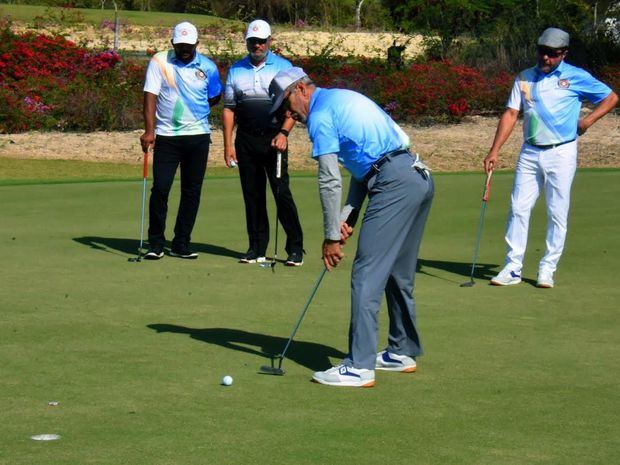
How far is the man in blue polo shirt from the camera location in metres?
10.3

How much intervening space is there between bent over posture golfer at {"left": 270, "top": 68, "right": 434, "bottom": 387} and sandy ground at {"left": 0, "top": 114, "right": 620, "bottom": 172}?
1463cm

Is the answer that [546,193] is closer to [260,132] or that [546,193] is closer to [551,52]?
[551,52]

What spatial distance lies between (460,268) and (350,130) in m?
4.68

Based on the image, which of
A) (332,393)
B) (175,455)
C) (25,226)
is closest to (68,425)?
(175,455)

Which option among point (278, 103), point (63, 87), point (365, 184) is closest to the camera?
point (278, 103)

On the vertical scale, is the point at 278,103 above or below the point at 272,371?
above

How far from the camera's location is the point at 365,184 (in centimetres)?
711

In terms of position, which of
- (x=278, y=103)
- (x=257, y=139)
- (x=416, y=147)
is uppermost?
(x=278, y=103)

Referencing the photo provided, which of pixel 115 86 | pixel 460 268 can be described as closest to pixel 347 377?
pixel 460 268

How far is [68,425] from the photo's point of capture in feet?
19.7

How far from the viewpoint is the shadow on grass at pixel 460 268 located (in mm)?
10938

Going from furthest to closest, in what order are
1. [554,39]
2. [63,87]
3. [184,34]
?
[63,87]
[184,34]
[554,39]

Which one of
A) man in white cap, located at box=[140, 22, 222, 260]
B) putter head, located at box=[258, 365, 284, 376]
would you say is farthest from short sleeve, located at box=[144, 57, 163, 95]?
putter head, located at box=[258, 365, 284, 376]

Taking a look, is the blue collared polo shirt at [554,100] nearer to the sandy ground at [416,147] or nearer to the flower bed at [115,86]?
the sandy ground at [416,147]
